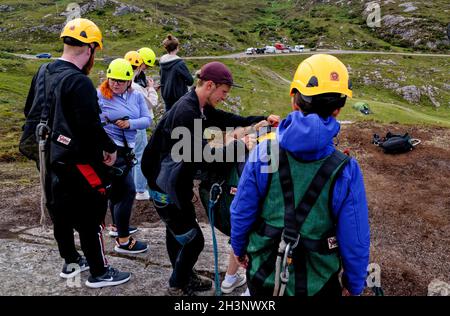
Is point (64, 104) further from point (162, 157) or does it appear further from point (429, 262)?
point (429, 262)

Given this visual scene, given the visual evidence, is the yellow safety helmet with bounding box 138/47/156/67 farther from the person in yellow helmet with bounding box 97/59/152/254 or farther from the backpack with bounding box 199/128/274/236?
the backpack with bounding box 199/128/274/236

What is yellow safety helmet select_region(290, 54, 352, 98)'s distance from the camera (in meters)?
3.17

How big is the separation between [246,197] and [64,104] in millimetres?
→ 2433

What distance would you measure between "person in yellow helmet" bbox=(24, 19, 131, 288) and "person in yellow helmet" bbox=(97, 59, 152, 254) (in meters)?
1.16

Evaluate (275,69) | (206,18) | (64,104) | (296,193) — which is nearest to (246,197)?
(296,193)

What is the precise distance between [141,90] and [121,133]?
2190 millimetres

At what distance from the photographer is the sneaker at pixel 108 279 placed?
5.20 metres

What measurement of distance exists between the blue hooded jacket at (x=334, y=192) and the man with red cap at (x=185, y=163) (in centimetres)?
94

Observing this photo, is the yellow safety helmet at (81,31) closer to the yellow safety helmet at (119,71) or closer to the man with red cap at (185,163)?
the man with red cap at (185,163)

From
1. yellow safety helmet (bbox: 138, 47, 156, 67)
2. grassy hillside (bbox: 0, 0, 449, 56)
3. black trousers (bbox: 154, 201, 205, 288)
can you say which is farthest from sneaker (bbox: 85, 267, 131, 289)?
grassy hillside (bbox: 0, 0, 449, 56)

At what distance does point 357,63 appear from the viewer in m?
69.2

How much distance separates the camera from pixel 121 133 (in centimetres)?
662

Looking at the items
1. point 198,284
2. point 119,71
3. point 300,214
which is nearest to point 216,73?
point 300,214

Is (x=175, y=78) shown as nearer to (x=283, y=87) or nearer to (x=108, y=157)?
(x=108, y=157)
